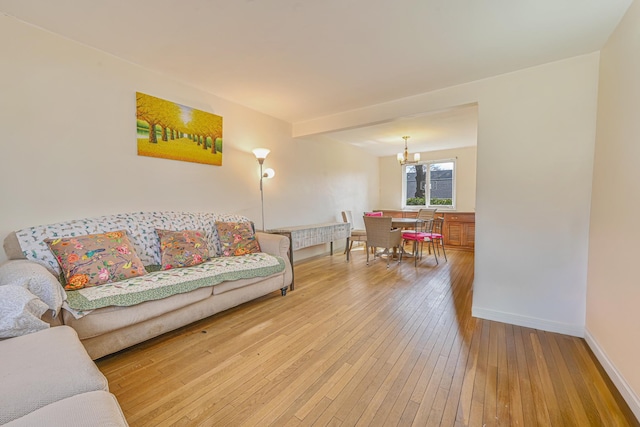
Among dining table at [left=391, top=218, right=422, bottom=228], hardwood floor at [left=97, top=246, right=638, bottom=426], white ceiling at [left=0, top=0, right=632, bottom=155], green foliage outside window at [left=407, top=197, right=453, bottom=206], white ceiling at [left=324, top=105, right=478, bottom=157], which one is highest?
white ceiling at [left=324, top=105, right=478, bottom=157]

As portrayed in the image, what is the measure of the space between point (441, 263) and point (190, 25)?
4.68 m

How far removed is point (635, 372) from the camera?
1451 millimetres

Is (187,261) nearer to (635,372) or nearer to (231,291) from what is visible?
(231,291)

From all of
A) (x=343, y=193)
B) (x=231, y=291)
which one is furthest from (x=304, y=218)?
(x=231, y=291)

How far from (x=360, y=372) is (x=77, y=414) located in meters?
1.43

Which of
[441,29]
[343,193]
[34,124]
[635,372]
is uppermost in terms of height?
[441,29]

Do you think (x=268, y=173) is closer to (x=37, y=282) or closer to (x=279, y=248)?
(x=279, y=248)

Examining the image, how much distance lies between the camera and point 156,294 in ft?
6.49

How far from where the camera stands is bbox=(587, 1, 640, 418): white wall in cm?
152

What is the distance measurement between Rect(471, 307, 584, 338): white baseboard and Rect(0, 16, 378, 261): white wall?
2.98 metres

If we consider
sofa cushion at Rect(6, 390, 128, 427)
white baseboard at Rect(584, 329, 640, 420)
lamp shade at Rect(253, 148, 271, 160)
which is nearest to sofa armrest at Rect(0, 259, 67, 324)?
sofa cushion at Rect(6, 390, 128, 427)

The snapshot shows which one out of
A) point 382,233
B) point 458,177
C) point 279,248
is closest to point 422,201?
point 458,177

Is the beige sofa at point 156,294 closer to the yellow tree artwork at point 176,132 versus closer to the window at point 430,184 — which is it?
the yellow tree artwork at point 176,132

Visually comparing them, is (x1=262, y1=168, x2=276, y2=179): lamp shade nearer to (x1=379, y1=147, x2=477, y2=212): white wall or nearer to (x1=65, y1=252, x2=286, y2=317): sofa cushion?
(x1=65, y1=252, x2=286, y2=317): sofa cushion
